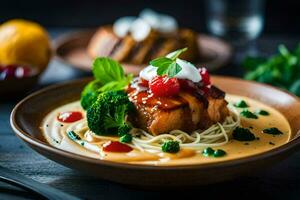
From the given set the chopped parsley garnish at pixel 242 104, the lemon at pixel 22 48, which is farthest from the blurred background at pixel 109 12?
the chopped parsley garnish at pixel 242 104

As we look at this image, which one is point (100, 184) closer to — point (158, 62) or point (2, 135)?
point (158, 62)

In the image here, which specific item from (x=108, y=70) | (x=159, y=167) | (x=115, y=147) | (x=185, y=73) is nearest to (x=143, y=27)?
(x=108, y=70)

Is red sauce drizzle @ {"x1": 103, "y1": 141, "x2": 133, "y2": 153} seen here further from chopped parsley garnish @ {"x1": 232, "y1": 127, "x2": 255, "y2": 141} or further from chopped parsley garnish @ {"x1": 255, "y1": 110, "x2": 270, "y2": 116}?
chopped parsley garnish @ {"x1": 255, "y1": 110, "x2": 270, "y2": 116}

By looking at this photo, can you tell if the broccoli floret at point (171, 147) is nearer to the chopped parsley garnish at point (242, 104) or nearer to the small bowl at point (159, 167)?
the small bowl at point (159, 167)

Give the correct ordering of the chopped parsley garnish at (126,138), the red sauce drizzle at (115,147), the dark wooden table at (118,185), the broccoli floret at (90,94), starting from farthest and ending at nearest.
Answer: the broccoli floret at (90,94) < the chopped parsley garnish at (126,138) < the red sauce drizzle at (115,147) < the dark wooden table at (118,185)

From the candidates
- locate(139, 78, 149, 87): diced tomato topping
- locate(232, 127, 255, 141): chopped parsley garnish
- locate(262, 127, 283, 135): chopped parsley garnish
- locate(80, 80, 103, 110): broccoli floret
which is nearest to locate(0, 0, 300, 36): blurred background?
locate(80, 80, 103, 110): broccoli floret
